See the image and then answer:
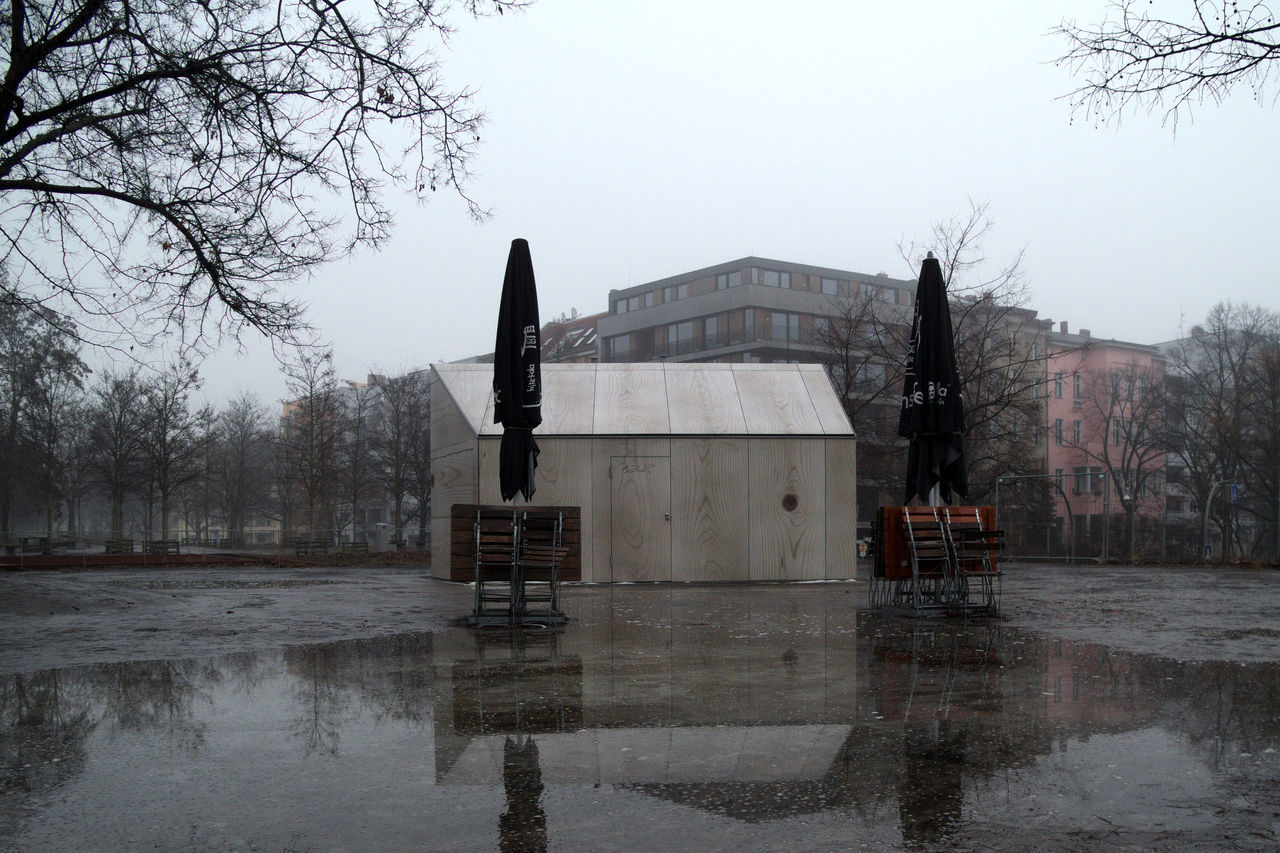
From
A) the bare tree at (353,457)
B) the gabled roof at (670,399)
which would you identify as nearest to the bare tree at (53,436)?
the bare tree at (353,457)

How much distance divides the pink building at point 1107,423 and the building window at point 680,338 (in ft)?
77.0

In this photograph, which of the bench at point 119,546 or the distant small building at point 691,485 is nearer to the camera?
the distant small building at point 691,485

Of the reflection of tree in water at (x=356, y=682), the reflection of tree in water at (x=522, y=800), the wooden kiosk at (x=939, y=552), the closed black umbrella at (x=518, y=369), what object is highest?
the closed black umbrella at (x=518, y=369)

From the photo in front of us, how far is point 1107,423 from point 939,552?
46548 mm

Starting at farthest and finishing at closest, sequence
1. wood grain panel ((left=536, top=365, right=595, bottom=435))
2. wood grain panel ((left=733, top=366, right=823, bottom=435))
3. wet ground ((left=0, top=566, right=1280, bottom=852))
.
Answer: wood grain panel ((left=733, top=366, right=823, bottom=435))
wood grain panel ((left=536, top=365, right=595, bottom=435))
wet ground ((left=0, top=566, right=1280, bottom=852))

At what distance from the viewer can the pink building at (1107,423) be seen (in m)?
51.9

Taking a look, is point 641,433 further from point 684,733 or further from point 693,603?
point 684,733

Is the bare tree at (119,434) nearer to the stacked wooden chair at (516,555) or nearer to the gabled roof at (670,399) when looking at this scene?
the gabled roof at (670,399)

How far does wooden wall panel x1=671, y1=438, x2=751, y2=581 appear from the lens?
1936 cm

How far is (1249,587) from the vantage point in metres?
15.5

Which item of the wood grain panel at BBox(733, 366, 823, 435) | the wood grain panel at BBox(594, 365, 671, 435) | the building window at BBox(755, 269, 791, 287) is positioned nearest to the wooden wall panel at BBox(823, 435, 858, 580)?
the wood grain panel at BBox(733, 366, 823, 435)

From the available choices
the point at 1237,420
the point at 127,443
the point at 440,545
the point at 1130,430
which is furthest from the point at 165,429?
the point at 1130,430

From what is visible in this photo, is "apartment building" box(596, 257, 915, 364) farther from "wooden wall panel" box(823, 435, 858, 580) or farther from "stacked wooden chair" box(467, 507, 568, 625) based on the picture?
"stacked wooden chair" box(467, 507, 568, 625)

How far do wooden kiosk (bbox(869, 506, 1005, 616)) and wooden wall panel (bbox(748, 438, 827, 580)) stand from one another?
767cm
